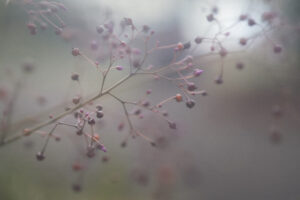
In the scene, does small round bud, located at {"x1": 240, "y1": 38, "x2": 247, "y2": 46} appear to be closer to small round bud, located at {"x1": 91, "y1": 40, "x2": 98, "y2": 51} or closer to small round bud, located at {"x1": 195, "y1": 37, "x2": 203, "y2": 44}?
small round bud, located at {"x1": 195, "y1": 37, "x2": 203, "y2": 44}

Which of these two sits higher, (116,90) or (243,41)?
(243,41)

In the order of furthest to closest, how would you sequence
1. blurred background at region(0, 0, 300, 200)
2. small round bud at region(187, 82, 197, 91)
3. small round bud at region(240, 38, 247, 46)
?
blurred background at region(0, 0, 300, 200)
small round bud at region(240, 38, 247, 46)
small round bud at region(187, 82, 197, 91)

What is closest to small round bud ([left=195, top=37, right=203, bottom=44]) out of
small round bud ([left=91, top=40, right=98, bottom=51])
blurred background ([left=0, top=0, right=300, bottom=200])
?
blurred background ([left=0, top=0, right=300, bottom=200])

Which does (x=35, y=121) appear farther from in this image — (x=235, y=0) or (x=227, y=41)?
(x=235, y=0)

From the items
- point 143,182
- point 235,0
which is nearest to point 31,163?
point 143,182

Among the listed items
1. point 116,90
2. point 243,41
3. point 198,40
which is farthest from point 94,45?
point 243,41

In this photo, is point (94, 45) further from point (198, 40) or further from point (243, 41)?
point (243, 41)

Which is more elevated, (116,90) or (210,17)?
(210,17)

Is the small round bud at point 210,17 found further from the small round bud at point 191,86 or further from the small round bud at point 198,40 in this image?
the small round bud at point 191,86

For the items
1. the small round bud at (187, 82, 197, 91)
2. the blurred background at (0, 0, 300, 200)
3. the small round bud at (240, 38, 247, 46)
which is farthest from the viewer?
the blurred background at (0, 0, 300, 200)

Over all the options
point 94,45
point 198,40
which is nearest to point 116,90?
point 94,45

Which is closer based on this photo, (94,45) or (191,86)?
(191,86)

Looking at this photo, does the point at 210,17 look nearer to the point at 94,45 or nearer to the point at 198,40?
the point at 198,40
